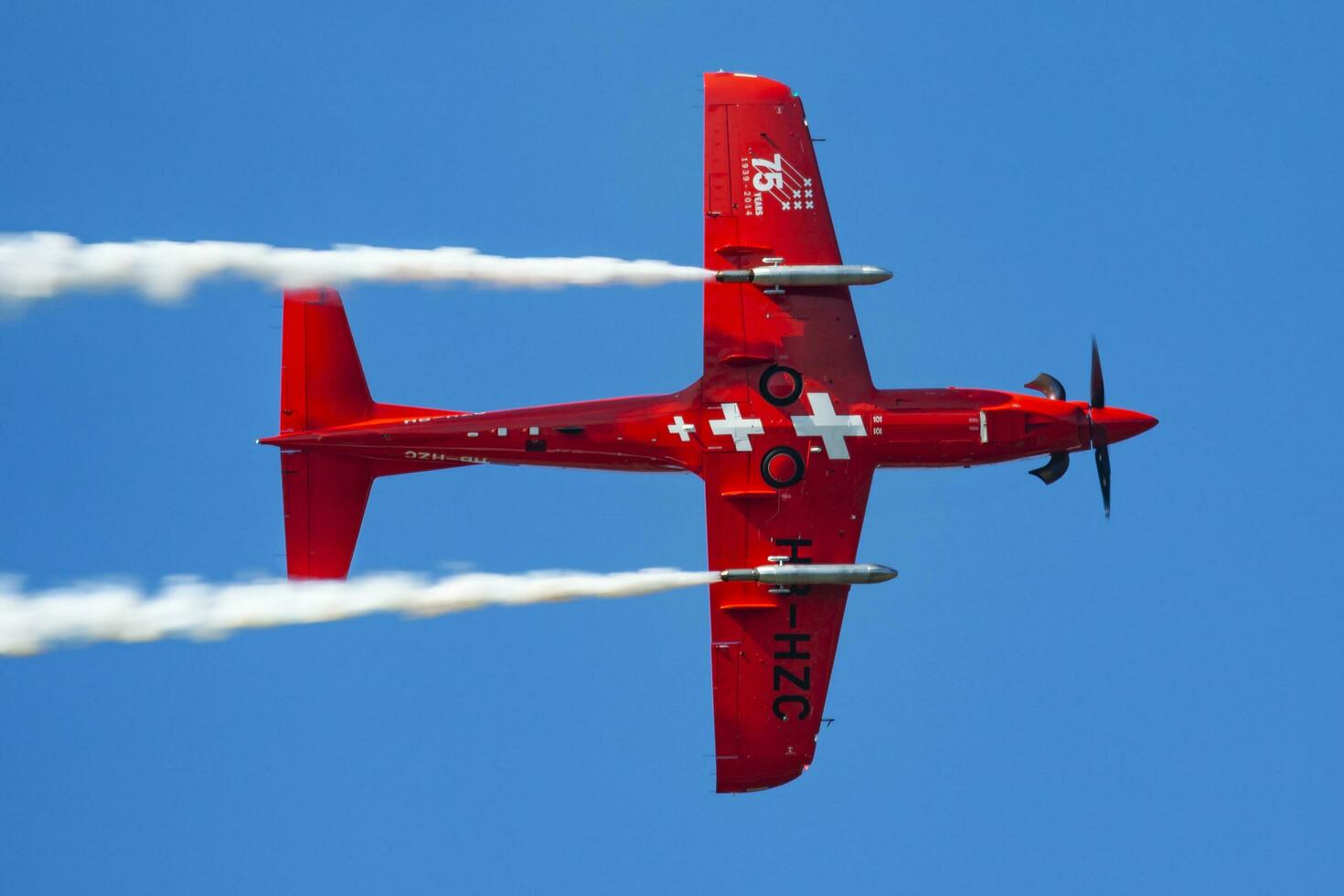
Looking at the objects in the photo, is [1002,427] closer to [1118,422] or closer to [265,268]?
[1118,422]

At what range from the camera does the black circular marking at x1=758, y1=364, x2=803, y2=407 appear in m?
43.5

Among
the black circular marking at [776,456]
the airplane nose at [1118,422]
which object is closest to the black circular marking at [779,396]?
the black circular marking at [776,456]

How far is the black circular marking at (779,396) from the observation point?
1711 inches

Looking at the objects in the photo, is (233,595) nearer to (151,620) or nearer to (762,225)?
(151,620)

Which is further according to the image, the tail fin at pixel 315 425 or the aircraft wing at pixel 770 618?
the aircraft wing at pixel 770 618

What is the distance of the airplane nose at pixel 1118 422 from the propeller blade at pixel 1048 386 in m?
0.68

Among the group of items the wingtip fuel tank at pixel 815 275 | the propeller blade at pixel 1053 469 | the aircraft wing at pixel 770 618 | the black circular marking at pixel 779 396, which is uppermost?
the wingtip fuel tank at pixel 815 275

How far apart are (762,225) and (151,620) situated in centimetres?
1264

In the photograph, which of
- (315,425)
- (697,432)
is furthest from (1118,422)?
(315,425)

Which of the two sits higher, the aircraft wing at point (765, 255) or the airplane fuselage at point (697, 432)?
the aircraft wing at point (765, 255)

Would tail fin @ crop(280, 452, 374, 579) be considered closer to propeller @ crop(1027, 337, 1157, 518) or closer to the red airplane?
the red airplane

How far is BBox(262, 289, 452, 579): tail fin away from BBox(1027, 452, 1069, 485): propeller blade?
1227 cm

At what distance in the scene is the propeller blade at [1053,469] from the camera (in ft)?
146

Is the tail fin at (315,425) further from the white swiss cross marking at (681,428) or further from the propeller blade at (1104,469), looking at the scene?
the propeller blade at (1104,469)
